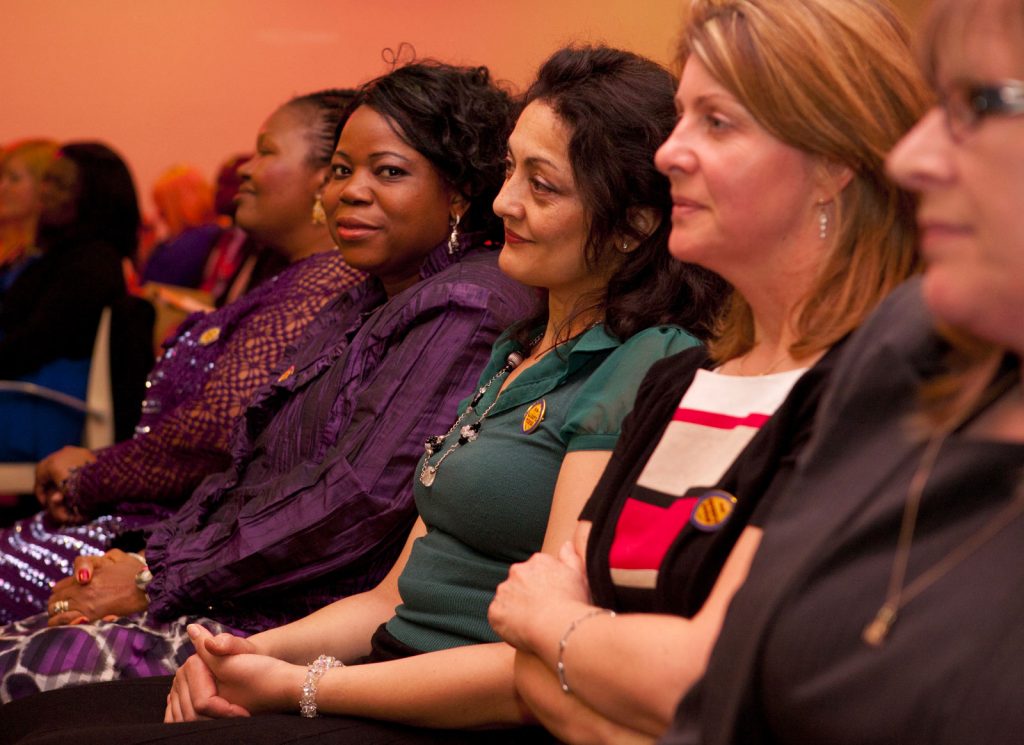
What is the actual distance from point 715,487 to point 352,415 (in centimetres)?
103

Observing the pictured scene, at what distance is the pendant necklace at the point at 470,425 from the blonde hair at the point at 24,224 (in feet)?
10.00

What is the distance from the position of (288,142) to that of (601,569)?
2.01 metres

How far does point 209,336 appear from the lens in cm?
299

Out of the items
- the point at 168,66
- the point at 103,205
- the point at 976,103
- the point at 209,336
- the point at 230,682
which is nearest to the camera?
the point at 976,103

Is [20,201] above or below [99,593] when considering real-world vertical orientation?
above

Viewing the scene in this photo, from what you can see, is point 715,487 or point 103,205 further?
point 103,205

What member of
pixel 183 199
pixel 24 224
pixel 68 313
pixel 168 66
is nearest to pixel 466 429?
pixel 68 313

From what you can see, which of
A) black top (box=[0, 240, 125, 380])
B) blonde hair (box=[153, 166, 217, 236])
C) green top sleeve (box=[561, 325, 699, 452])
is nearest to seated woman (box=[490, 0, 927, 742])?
green top sleeve (box=[561, 325, 699, 452])

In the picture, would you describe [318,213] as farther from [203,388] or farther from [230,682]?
[230,682]

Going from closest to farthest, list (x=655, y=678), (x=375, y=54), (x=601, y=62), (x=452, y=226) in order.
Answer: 1. (x=655, y=678)
2. (x=601, y=62)
3. (x=452, y=226)
4. (x=375, y=54)

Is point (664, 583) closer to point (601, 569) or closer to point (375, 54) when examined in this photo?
point (601, 569)

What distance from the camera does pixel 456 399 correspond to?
7.09ft

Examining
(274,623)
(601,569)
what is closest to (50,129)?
(274,623)

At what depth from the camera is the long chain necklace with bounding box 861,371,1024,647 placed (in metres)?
0.98
